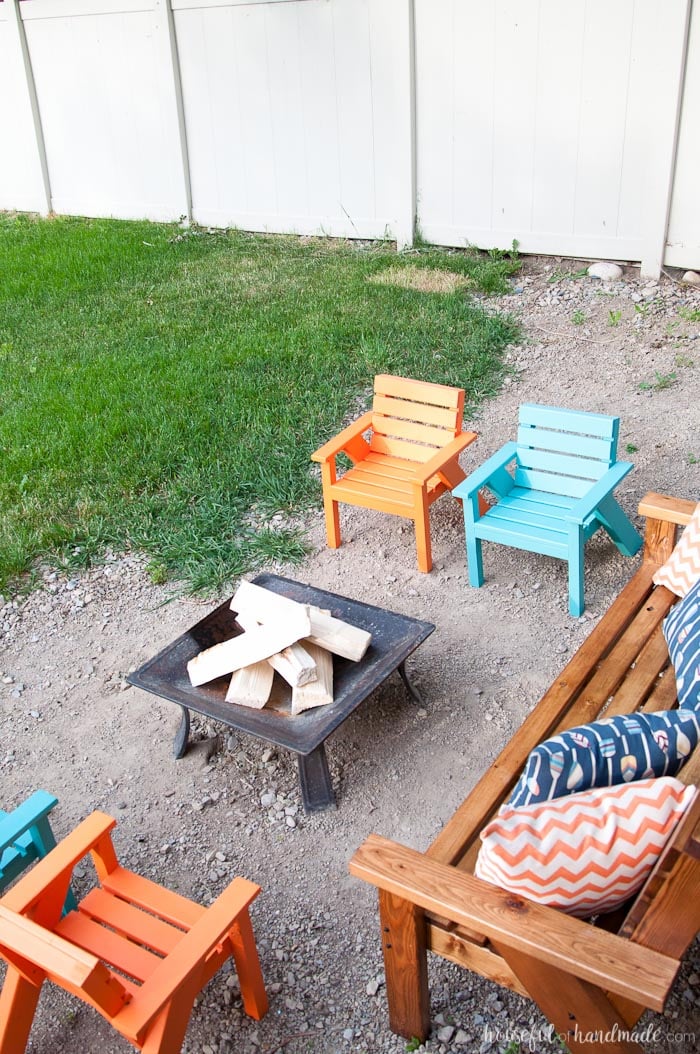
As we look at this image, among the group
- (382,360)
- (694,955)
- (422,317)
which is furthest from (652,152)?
(694,955)

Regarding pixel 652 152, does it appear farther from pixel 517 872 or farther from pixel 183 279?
pixel 517 872

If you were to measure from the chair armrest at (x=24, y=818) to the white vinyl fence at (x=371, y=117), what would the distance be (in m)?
6.82

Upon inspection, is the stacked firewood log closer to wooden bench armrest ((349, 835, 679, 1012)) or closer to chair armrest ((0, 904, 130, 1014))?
wooden bench armrest ((349, 835, 679, 1012))

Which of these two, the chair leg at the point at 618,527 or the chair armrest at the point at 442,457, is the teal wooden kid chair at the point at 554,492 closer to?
the chair leg at the point at 618,527

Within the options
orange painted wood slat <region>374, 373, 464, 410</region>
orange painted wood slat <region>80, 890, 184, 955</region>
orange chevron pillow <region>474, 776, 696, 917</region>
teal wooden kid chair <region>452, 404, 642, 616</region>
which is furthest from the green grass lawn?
orange chevron pillow <region>474, 776, 696, 917</region>

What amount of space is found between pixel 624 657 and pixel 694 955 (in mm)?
946

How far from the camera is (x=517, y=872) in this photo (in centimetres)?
217

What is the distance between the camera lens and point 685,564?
3467 mm

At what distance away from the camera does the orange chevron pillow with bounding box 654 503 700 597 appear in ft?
11.2

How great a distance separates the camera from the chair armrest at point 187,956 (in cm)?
229

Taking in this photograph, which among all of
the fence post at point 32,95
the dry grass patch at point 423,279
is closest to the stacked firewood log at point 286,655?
the dry grass patch at point 423,279

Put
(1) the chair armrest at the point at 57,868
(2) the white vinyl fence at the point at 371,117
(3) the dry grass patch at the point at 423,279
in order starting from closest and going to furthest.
A: (1) the chair armrest at the point at 57,868, (2) the white vinyl fence at the point at 371,117, (3) the dry grass patch at the point at 423,279

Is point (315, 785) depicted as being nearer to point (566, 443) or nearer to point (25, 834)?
point (25, 834)

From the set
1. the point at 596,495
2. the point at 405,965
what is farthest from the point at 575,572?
the point at 405,965
